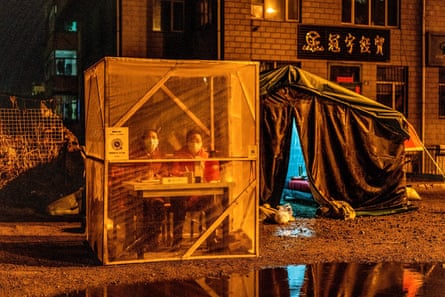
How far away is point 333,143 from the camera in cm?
1512

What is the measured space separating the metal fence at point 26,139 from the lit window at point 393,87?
1186 centimetres

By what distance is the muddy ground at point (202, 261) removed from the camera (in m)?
8.69

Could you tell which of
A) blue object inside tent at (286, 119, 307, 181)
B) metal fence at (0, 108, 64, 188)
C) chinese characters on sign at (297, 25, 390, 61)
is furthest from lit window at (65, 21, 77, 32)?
blue object inside tent at (286, 119, 307, 181)

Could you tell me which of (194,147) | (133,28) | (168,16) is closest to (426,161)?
(168,16)

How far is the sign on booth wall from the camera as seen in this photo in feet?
30.3

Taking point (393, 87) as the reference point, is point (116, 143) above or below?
below

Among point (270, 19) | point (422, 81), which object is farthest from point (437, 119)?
point (270, 19)

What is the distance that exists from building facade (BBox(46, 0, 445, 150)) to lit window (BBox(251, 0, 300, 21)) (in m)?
0.03

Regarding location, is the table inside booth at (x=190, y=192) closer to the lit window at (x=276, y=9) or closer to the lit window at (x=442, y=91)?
the lit window at (x=276, y=9)

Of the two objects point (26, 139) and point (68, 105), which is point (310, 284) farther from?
point (68, 105)

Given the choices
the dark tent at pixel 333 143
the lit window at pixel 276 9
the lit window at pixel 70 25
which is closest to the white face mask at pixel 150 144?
the dark tent at pixel 333 143

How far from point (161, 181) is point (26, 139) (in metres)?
9.23

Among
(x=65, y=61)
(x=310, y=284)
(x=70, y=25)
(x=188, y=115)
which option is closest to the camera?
(x=310, y=284)

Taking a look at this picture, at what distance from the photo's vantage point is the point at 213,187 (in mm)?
9859
